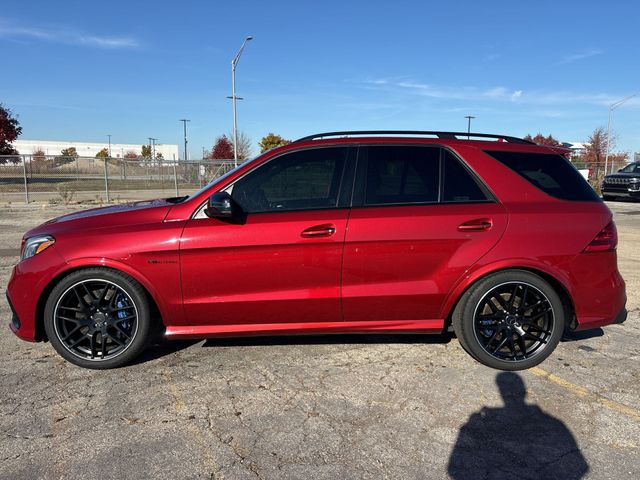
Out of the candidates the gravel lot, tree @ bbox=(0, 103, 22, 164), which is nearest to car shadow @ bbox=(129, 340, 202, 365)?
the gravel lot

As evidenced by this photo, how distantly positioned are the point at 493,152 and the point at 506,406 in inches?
76.1

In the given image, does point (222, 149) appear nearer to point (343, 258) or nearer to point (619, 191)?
point (619, 191)

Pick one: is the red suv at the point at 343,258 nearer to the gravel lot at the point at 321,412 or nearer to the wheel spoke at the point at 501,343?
the wheel spoke at the point at 501,343

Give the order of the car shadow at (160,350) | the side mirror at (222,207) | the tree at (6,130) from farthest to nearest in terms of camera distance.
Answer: the tree at (6,130), the car shadow at (160,350), the side mirror at (222,207)

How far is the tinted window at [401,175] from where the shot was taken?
12.3 ft

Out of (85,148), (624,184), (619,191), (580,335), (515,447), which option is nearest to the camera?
(515,447)

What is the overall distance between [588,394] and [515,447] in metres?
0.98

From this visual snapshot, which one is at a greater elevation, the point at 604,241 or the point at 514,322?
the point at 604,241

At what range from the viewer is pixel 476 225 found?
3.65 meters

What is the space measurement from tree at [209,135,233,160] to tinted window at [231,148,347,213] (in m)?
57.1

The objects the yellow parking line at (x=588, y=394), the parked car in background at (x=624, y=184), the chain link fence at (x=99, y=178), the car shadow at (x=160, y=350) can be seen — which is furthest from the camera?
the chain link fence at (x=99, y=178)

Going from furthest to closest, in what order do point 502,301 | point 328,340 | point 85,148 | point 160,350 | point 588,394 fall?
1. point 85,148
2. point 328,340
3. point 160,350
4. point 502,301
5. point 588,394

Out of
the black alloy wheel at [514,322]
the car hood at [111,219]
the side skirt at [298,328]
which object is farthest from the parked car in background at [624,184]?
the car hood at [111,219]

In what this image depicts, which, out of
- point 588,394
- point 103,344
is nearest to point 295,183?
point 103,344
